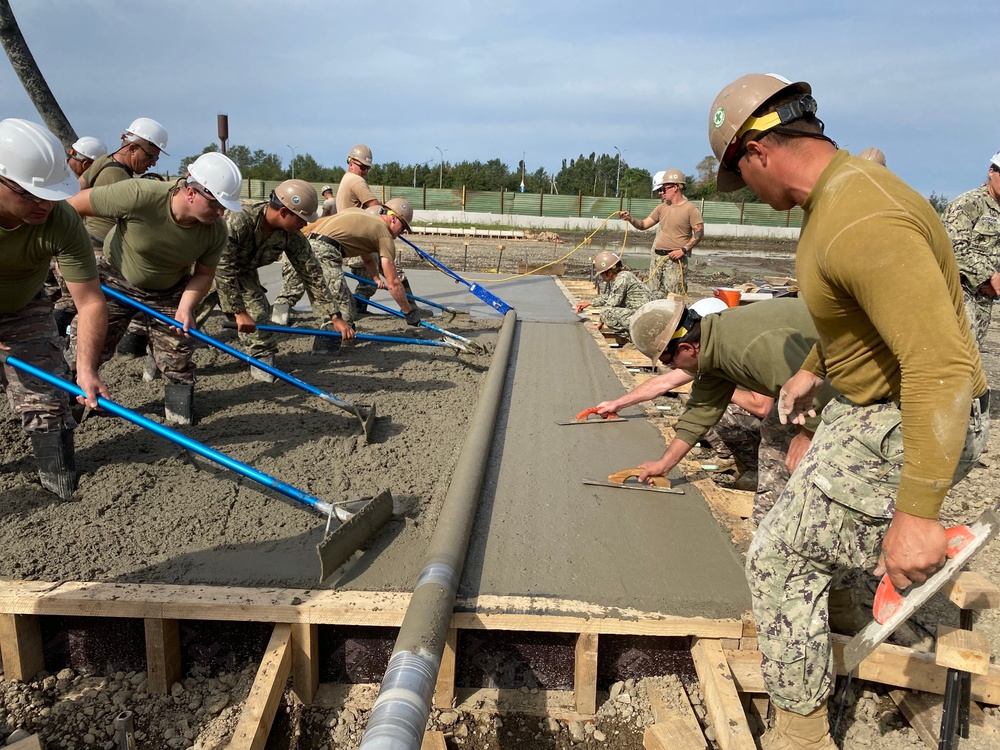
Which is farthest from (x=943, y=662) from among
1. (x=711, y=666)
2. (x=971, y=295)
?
(x=971, y=295)

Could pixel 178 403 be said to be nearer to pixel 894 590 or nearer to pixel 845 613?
pixel 845 613

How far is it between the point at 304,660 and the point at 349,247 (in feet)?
15.9

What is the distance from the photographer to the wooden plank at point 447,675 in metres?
2.24

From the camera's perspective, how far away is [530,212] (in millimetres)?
31984

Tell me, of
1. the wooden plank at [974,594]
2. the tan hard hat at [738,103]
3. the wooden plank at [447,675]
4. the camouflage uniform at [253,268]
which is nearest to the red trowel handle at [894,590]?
the wooden plank at [974,594]

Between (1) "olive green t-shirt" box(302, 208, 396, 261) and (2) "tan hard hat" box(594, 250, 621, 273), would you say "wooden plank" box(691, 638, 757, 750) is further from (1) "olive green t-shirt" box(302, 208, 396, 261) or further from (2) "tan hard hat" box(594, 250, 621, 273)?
(2) "tan hard hat" box(594, 250, 621, 273)

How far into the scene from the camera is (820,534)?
5.80ft

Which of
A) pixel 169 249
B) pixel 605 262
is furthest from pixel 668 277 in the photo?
pixel 169 249

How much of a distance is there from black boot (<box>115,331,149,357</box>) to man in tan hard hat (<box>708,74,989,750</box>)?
15.9 feet

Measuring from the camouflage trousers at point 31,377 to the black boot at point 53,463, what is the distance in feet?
0.14

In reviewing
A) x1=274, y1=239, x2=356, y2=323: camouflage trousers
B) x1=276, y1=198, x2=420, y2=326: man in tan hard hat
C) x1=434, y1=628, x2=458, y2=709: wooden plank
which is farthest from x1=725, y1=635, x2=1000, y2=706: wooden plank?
x1=274, y1=239, x2=356, y2=323: camouflage trousers

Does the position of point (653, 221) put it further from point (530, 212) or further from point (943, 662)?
point (530, 212)

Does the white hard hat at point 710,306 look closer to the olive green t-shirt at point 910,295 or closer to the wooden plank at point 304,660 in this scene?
the olive green t-shirt at point 910,295

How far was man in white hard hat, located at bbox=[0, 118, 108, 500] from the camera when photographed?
2.93m
